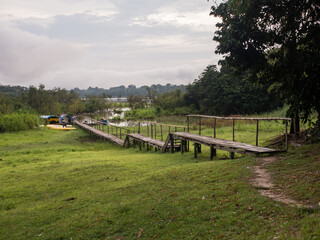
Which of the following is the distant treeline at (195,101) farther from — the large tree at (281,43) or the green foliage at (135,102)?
the large tree at (281,43)

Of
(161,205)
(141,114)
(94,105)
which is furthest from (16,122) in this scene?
(94,105)

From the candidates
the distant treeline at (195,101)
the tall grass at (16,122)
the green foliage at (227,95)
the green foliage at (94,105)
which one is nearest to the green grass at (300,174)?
Result: the tall grass at (16,122)

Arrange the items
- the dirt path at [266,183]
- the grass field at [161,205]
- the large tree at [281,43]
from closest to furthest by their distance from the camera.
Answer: the grass field at [161,205] → the dirt path at [266,183] → the large tree at [281,43]

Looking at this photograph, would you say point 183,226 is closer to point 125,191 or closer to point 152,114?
point 125,191

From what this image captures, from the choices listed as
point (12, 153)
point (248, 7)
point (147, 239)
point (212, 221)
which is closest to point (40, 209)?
point (147, 239)

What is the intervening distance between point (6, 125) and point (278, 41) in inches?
887

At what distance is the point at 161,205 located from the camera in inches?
186

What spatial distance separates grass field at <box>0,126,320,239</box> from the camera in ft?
11.5

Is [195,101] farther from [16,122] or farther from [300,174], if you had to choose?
[300,174]

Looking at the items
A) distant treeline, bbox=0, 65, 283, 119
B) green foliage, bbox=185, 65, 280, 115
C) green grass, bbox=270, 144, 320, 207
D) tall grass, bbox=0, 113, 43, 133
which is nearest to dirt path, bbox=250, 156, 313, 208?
green grass, bbox=270, 144, 320, 207

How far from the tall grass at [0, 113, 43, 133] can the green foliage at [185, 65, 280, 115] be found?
70.7 feet

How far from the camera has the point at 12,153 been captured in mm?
14492

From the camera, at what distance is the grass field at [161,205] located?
351 cm

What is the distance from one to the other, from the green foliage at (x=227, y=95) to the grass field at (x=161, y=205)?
2869 cm
